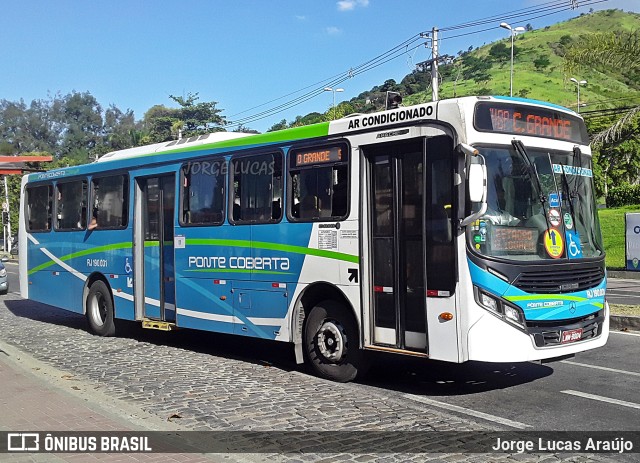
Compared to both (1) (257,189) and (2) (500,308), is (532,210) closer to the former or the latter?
(2) (500,308)

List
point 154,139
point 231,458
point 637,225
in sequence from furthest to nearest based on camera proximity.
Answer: point 154,139
point 637,225
point 231,458

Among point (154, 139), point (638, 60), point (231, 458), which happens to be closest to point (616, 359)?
point (231, 458)

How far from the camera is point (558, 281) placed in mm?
8086

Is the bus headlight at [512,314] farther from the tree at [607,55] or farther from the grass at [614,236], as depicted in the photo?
the grass at [614,236]

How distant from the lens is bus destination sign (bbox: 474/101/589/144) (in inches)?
320

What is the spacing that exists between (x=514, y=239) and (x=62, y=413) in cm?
509

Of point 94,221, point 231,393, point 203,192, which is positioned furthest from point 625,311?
point 94,221

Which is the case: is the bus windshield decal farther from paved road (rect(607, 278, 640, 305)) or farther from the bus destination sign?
paved road (rect(607, 278, 640, 305))

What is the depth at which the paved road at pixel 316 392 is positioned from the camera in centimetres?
710

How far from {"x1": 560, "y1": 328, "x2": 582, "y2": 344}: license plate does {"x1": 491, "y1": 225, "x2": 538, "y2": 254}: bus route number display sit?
1.02 m

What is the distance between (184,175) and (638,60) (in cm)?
1409

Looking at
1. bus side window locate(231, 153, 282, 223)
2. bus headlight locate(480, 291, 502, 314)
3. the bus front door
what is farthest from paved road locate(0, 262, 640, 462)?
bus side window locate(231, 153, 282, 223)

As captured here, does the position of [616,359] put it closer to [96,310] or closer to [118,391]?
[118,391]

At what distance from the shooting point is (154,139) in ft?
Result: 290
